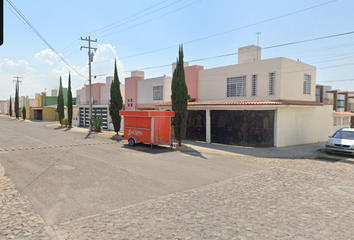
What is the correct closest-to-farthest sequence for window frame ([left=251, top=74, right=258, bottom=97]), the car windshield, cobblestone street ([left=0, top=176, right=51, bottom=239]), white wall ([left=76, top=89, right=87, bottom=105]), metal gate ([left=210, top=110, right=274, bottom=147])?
cobblestone street ([left=0, top=176, right=51, bottom=239]), the car windshield, metal gate ([left=210, top=110, right=274, bottom=147]), window frame ([left=251, top=74, right=258, bottom=97]), white wall ([left=76, top=89, right=87, bottom=105])

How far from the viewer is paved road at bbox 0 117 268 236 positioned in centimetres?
608

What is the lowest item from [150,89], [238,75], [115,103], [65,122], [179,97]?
[65,122]

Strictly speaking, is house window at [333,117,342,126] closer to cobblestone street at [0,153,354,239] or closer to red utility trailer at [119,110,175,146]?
red utility trailer at [119,110,175,146]

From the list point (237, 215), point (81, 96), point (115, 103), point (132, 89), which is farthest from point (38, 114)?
point (237, 215)

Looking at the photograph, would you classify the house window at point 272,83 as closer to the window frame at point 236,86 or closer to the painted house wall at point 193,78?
the window frame at point 236,86

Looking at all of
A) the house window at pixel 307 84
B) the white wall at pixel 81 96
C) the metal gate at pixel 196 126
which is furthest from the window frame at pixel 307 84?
the white wall at pixel 81 96

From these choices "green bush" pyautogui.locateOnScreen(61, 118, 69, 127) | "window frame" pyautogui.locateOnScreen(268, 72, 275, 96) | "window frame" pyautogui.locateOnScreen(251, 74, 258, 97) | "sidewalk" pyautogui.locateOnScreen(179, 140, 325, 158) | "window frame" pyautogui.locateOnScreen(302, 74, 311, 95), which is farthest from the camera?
"green bush" pyautogui.locateOnScreen(61, 118, 69, 127)

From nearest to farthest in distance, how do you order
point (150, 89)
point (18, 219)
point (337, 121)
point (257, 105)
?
point (18, 219) < point (257, 105) < point (337, 121) < point (150, 89)

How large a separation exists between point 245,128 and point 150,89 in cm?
1257

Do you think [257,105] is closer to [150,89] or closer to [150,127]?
[150,127]

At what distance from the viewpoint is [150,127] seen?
15227 mm

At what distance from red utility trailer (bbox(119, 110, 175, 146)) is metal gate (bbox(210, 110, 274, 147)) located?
148 inches

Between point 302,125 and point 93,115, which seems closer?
point 302,125

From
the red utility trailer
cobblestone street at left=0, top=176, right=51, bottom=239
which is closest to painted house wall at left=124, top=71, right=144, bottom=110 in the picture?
the red utility trailer
